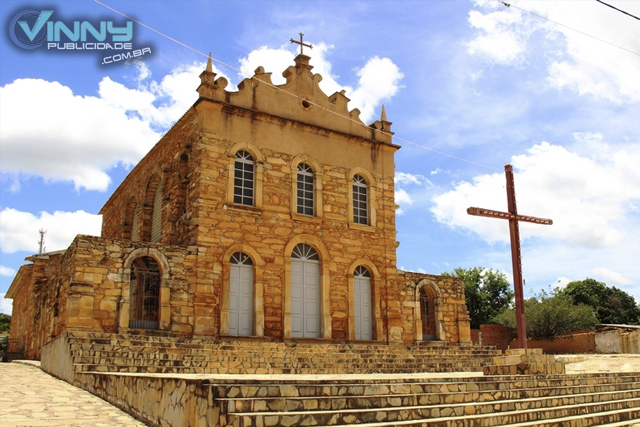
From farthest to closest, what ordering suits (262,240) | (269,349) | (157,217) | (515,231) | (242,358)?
1. (157,217)
2. (262,240)
3. (269,349)
4. (515,231)
5. (242,358)

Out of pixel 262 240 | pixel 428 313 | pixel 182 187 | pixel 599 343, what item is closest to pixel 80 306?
pixel 182 187

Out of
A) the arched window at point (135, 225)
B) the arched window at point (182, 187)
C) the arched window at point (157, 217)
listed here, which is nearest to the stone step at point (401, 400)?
the arched window at point (182, 187)

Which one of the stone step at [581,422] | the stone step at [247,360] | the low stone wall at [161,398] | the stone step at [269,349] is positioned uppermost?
the stone step at [269,349]

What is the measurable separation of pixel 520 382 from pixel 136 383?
18.1 ft

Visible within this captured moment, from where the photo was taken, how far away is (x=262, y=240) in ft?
55.6

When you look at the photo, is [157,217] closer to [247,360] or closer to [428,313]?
[247,360]

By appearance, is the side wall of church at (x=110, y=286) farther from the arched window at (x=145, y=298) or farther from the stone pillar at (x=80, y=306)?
the arched window at (x=145, y=298)

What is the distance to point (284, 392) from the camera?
637 cm

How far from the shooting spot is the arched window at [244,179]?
17.1m

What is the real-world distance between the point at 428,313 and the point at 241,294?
22.1ft

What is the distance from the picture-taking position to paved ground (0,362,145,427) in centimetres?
693

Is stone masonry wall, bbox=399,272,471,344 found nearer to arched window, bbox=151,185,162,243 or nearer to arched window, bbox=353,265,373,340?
arched window, bbox=353,265,373,340

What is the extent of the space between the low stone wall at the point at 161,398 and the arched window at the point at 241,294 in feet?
23.6

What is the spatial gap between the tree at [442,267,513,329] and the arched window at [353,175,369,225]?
88.8 ft
